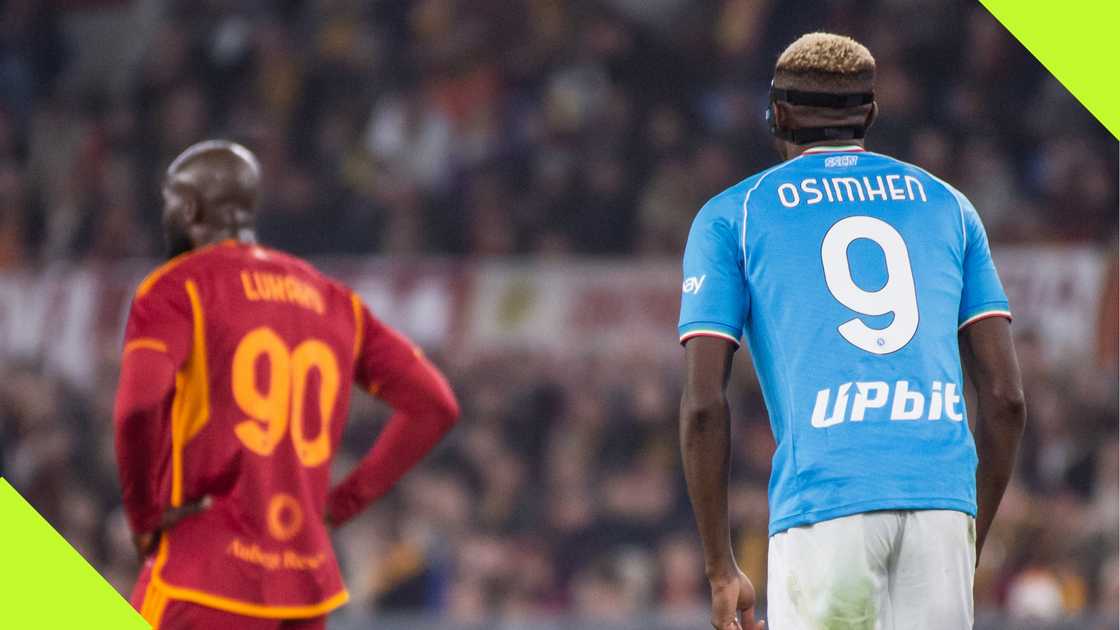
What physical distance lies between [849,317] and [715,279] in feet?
0.94

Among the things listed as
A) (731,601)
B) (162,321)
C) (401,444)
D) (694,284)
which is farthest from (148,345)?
(731,601)

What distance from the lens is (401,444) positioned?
5.20 meters

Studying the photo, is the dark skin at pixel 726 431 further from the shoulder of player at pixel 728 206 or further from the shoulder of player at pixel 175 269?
the shoulder of player at pixel 175 269

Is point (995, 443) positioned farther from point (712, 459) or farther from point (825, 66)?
point (825, 66)

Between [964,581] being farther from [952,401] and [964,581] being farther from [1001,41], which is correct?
[1001,41]

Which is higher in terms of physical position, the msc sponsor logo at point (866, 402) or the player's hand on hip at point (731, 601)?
the msc sponsor logo at point (866, 402)

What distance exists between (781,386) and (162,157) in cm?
998

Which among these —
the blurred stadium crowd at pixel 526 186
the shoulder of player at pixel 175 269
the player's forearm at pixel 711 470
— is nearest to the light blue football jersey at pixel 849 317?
the player's forearm at pixel 711 470

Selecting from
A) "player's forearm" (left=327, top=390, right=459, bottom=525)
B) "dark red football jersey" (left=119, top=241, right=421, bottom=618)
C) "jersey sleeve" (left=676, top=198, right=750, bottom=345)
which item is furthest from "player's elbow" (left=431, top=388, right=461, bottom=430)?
"jersey sleeve" (left=676, top=198, right=750, bottom=345)

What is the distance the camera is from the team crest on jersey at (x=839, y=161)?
373 centimetres

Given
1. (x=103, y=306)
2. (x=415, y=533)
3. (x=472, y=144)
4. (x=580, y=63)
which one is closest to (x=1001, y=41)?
(x=580, y=63)

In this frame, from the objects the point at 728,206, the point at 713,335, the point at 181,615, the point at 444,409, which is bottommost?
the point at 181,615

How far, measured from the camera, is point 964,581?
11.6ft

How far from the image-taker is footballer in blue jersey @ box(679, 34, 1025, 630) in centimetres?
350
